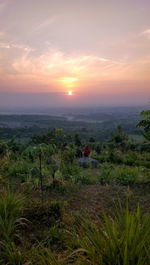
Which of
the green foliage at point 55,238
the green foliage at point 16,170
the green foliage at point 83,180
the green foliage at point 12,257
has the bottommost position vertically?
the green foliage at point 83,180

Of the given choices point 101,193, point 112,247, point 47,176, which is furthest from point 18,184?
point 112,247

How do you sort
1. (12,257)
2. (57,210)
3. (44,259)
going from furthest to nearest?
(57,210)
(12,257)
(44,259)

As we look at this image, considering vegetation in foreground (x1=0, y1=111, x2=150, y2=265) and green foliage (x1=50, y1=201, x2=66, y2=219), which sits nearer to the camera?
vegetation in foreground (x1=0, y1=111, x2=150, y2=265)

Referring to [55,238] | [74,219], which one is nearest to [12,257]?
[55,238]

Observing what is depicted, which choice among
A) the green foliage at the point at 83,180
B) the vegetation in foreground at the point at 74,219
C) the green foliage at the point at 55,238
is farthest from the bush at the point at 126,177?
the green foliage at the point at 55,238

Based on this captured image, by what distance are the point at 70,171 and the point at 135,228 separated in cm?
384

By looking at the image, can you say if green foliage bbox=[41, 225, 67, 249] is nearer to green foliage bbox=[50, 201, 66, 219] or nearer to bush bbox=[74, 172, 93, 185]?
green foliage bbox=[50, 201, 66, 219]

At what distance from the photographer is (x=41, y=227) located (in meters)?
→ 2.54

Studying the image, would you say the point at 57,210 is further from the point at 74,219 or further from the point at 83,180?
the point at 83,180

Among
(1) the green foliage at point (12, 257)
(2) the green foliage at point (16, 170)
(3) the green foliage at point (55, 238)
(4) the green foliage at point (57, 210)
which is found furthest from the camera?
(2) the green foliage at point (16, 170)

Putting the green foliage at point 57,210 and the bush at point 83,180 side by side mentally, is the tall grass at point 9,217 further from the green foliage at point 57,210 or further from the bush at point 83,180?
the bush at point 83,180

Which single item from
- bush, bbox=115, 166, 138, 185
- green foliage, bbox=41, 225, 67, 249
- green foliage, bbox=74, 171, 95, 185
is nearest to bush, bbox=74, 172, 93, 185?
green foliage, bbox=74, 171, 95, 185

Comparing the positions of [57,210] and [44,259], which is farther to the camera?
[57,210]

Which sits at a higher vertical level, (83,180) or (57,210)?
(57,210)
